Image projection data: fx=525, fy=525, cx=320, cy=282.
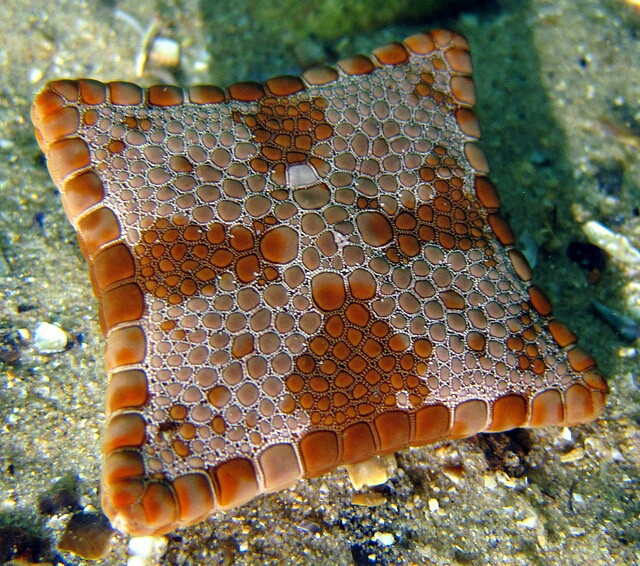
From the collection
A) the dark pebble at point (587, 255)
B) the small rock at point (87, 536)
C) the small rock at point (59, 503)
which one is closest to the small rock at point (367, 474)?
the small rock at point (87, 536)

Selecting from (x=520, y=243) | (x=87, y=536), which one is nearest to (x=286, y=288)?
(x=87, y=536)

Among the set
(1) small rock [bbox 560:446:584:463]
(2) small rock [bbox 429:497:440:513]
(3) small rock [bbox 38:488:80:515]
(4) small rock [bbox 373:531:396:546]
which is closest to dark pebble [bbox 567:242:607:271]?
(1) small rock [bbox 560:446:584:463]

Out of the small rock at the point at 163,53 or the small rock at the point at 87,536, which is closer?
the small rock at the point at 87,536

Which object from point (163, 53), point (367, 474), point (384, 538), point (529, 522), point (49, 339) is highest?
point (163, 53)

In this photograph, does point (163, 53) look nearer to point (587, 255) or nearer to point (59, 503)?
point (59, 503)

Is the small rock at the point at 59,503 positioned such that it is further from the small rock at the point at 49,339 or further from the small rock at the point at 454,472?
the small rock at the point at 454,472
